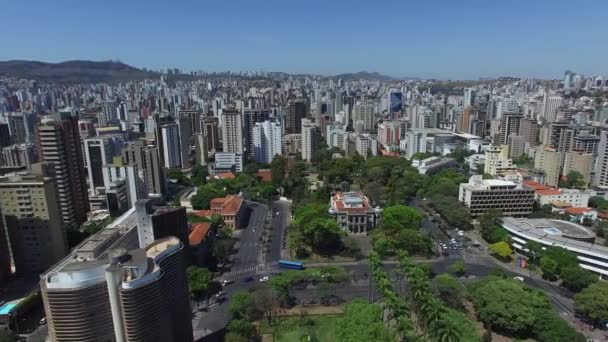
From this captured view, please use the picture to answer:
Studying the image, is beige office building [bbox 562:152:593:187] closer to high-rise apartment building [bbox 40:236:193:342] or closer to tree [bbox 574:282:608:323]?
tree [bbox 574:282:608:323]

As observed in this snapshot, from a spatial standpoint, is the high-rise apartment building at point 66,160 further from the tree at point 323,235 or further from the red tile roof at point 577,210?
the red tile roof at point 577,210

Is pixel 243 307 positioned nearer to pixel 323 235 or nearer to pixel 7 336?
pixel 323 235

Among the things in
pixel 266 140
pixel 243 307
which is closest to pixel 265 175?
pixel 266 140

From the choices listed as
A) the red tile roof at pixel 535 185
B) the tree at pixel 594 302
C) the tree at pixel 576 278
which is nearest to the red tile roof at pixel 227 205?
the tree at pixel 576 278

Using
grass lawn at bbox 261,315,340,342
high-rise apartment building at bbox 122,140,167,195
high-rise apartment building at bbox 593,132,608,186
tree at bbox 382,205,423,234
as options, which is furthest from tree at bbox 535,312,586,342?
high-rise apartment building at bbox 122,140,167,195

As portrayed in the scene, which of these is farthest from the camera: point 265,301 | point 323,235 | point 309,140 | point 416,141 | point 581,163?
point 416,141

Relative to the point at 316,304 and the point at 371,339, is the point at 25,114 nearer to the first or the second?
the point at 316,304
